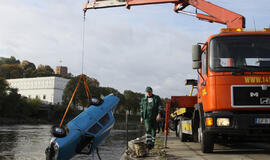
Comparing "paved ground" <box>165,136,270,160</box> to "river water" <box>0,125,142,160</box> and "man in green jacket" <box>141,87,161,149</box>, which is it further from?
"river water" <box>0,125,142,160</box>

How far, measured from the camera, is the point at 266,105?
6.94 metres

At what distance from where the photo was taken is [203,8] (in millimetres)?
13047

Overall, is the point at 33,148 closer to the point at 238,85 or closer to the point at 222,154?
the point at 222,154

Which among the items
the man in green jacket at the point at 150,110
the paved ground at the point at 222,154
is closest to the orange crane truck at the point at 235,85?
the paved ground at the point at 222,154

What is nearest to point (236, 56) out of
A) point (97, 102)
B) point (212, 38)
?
point (212, 38)

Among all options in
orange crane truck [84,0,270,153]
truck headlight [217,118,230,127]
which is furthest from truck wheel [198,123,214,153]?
truck headlight [217,118,230,127]

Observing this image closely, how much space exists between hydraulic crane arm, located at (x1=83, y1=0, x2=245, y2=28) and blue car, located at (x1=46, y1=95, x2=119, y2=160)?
23.5 feet

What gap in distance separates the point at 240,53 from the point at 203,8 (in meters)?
6.27

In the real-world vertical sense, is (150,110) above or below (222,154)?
above

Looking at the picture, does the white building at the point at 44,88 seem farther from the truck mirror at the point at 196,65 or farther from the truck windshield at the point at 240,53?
the truck windshield at the point at 240,53

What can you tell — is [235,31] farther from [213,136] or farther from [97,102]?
[97,102]

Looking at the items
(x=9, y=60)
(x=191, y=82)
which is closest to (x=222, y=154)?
(x=191, y=82)

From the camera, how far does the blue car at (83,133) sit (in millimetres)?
5891

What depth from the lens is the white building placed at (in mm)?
119625
